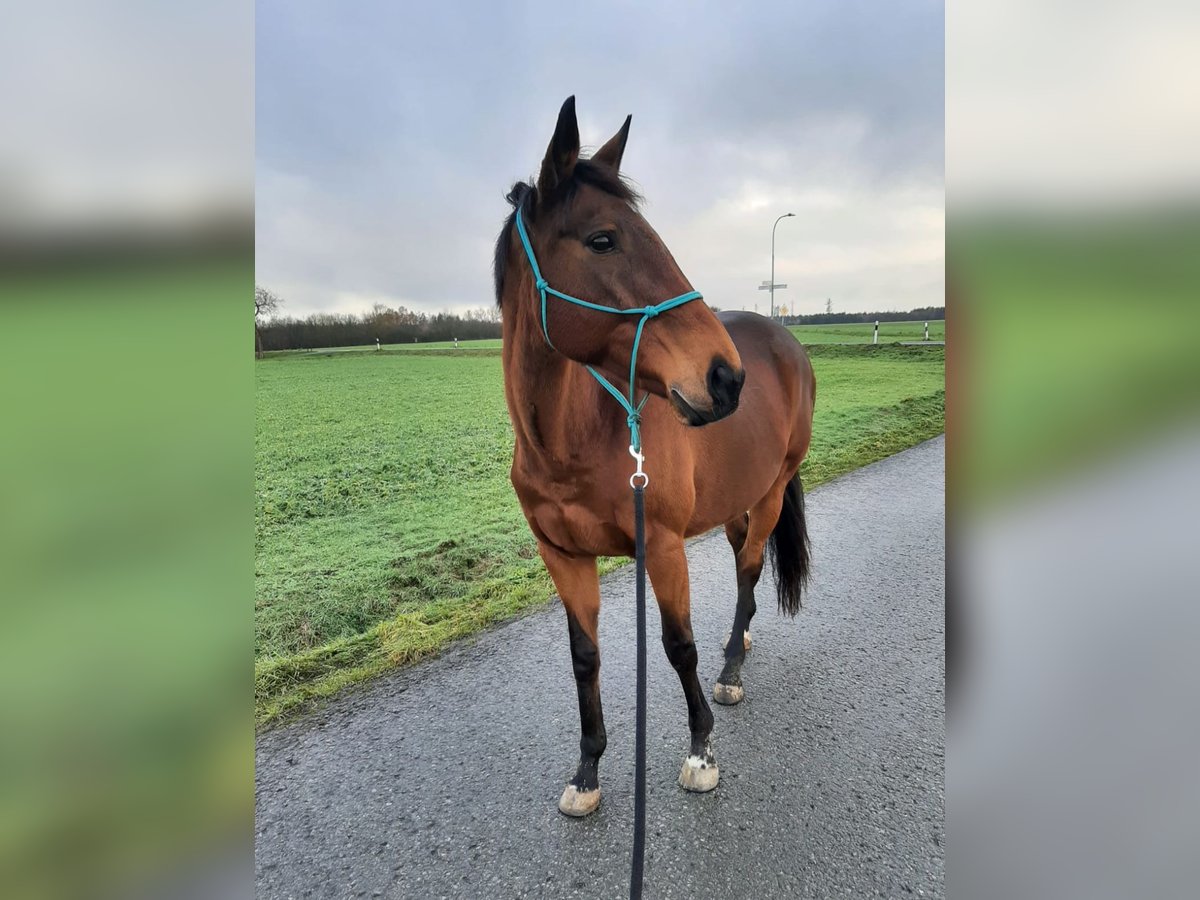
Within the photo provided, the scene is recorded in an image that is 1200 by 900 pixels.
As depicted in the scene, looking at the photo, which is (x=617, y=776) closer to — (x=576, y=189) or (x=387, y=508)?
(x=576, y=189)

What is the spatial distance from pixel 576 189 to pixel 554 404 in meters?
0.70

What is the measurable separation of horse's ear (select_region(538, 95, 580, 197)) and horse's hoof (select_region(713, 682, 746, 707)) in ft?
8.04

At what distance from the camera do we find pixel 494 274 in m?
2.13

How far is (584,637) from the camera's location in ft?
8.21

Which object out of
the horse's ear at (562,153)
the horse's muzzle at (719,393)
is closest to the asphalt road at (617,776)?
the horse's muzzle at (719,393)

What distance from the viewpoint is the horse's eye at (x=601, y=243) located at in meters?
1.82

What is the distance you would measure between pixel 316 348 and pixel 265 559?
203 inches

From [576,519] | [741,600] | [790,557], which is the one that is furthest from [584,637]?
[790,557]

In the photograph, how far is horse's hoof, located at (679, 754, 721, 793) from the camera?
2.42 meters
